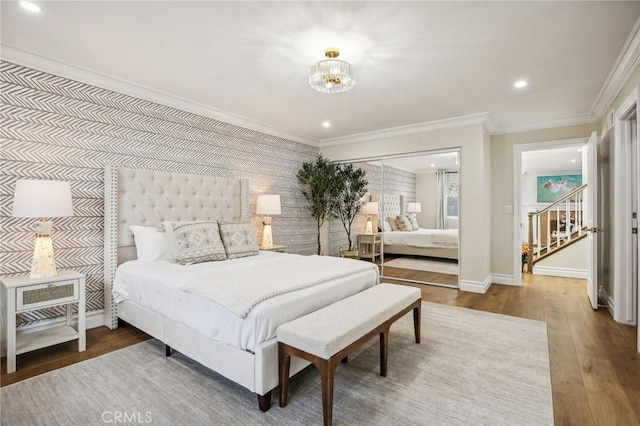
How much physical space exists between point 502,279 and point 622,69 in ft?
10.5

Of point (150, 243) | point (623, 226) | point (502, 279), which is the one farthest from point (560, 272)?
point (150, 243)

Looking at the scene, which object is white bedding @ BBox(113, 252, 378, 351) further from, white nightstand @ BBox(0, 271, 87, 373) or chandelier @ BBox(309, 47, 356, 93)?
chandelier @ BBox(309, 47, 356, 93)

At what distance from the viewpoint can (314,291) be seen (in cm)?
222

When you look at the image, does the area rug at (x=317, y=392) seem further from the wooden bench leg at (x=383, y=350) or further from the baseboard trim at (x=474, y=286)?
the baseboard trim at (x=474, y=286)

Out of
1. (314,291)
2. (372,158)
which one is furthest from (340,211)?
(314,291)

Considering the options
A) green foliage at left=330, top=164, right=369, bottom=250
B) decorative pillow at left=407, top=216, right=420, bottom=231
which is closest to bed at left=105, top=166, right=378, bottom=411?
green foliage at left=330, top=164, right=369, bottom=250

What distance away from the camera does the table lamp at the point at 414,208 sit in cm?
504

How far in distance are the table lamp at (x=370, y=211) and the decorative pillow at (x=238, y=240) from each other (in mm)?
2411

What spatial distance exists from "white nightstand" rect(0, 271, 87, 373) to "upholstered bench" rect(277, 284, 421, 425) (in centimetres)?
191

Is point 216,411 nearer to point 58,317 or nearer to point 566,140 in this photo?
point 58,317

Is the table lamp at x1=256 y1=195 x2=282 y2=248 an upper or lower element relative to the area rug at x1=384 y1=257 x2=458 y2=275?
upper

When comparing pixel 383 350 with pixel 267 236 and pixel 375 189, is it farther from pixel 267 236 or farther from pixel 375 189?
pixel 375 189

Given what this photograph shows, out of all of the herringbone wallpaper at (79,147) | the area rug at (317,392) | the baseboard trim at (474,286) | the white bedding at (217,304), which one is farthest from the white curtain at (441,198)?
the herringbone wallpaper at (79,147)

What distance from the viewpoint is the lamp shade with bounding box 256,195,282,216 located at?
4.52m
